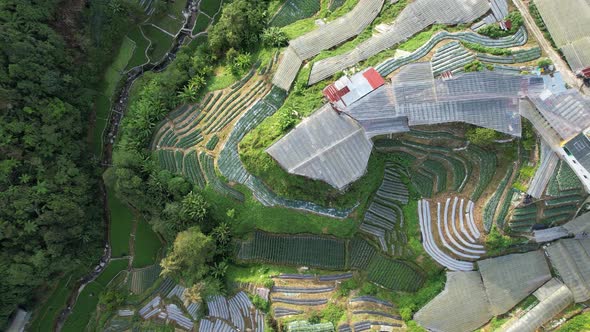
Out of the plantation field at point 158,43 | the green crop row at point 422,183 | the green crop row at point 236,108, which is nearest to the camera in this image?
the green crop row at point 422,183

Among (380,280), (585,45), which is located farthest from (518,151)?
(380,280)

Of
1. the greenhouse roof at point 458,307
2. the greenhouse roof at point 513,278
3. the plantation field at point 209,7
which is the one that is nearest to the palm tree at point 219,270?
the greenhouse roof at point 458,307

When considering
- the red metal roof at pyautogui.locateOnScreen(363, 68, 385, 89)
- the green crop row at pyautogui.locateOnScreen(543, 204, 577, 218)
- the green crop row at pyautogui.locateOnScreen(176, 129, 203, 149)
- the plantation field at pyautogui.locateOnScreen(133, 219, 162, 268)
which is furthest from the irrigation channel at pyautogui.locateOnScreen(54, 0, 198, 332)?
the green crop row at pyautogui.locateOnScreen(543, 204, 577, 218)

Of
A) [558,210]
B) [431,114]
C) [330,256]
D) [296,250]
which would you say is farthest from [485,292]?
[296,250]

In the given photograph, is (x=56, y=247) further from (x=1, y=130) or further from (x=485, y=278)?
(x=485, y=278)

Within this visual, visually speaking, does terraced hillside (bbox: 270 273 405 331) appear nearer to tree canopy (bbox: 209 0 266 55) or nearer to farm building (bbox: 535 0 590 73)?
tree canopy (bbox: 209 0 266 55)

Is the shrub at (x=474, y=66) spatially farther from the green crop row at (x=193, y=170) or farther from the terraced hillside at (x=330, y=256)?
the green crop row at (x=193, y=170)
